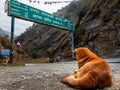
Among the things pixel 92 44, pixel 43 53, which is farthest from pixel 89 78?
pixel 43 53

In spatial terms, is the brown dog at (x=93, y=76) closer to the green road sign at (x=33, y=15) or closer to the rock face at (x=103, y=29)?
the green road sign at (x=33, y=15)

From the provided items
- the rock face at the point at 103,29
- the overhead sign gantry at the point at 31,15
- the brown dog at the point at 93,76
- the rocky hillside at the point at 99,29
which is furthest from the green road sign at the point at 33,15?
the brown dog at the point at 93,76

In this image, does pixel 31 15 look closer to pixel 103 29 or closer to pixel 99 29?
pixel 103 29

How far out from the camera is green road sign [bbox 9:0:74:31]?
26.6 m

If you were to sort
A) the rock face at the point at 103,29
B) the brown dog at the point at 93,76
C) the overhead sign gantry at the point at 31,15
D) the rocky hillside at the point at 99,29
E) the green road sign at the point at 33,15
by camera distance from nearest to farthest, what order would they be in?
the brown dog at the point at 93,76, the overhead sign gantry at the point at 31,15, the green road sign at the point at 33,15, the rock face at the point at 103,29, the rocky hillside at the point at 99,29

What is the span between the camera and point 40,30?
276ft

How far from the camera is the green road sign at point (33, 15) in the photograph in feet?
87.3

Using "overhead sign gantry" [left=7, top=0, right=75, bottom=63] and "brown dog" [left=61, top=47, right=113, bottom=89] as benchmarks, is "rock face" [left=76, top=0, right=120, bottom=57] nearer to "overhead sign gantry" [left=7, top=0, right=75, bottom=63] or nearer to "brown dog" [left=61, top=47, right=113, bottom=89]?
"overhead sign gantry" [left=7, top=0, right=75, bottom=63]

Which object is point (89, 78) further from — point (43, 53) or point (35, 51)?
point (35, 51)

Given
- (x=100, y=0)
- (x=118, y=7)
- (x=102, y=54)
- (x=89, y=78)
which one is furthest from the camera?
(x=100, y=0)

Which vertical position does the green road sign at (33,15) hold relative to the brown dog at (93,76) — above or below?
above

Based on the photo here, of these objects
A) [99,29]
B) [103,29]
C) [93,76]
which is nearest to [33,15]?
[103,29]

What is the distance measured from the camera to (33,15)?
100.0ft

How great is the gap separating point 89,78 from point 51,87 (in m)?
0.97
